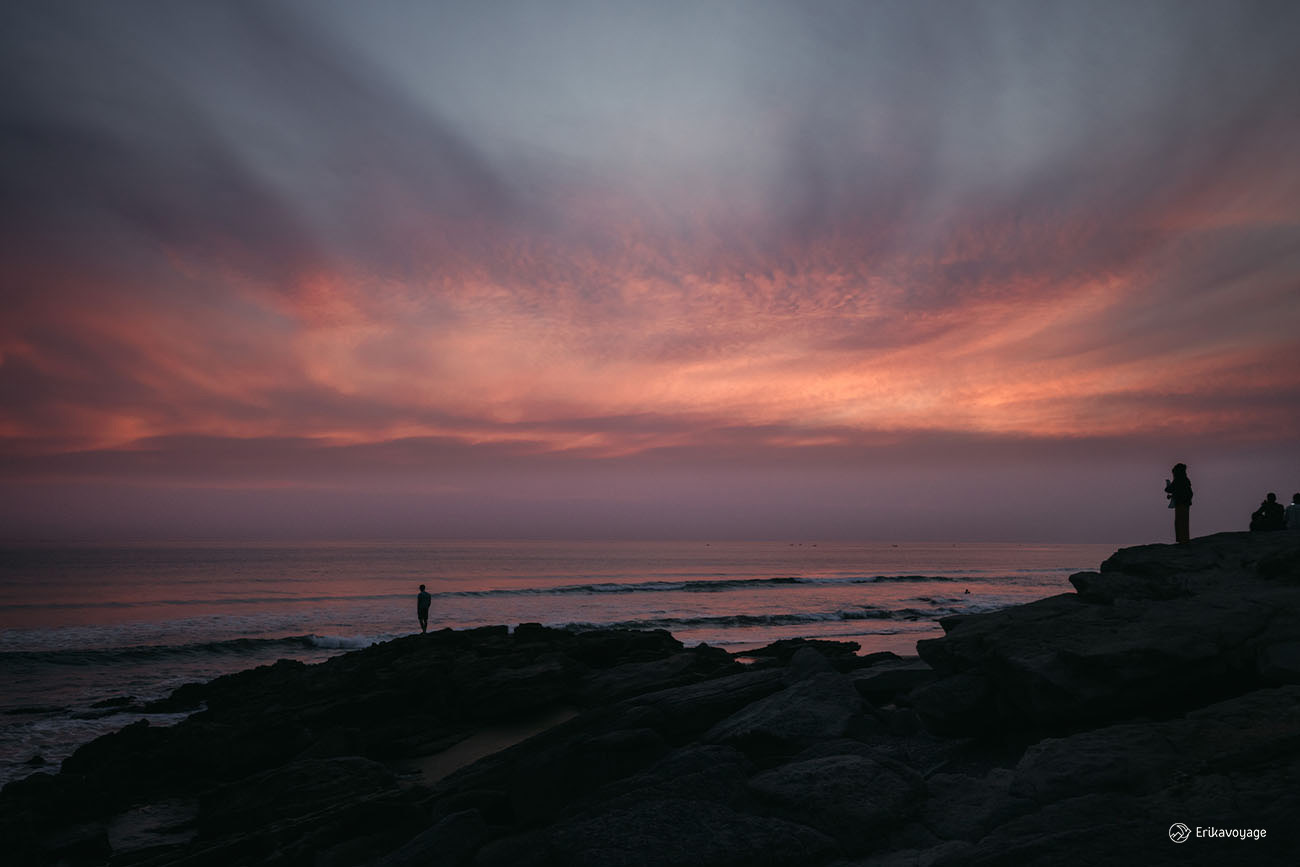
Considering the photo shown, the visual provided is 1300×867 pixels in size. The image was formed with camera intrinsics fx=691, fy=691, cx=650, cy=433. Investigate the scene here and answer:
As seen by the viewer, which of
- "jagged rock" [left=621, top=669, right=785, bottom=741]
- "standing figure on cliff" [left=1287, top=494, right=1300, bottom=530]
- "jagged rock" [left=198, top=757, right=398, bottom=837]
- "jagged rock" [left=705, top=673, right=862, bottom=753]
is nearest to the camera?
"jagged rock" [left=705, top=673, right=862, bottom=753]

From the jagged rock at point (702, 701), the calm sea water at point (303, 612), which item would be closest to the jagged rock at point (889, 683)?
the jagged rock at point (702, 701)

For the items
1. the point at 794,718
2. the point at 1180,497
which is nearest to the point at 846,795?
the point at 794,718

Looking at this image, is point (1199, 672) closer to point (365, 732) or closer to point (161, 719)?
point (365, 732)

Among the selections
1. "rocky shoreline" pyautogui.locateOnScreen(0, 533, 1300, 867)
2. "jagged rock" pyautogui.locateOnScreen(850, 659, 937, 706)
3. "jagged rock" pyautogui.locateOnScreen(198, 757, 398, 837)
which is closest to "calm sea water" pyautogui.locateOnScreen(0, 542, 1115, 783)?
"rocky shoreline" pyautogui.locateOnScreen(0, 533, 1300, 867)

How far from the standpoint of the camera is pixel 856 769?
7.84 meters

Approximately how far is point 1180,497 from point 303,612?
52.3 m

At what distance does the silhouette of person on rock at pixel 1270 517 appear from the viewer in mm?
15344

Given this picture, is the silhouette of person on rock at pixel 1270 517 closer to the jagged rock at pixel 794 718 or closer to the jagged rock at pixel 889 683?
the jagged rock at pixel 889 683

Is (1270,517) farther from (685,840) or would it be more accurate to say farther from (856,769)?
(685,840)

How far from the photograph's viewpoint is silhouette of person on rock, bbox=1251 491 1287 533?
50.3 feet

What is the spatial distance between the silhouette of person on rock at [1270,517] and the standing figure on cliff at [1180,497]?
1362 mm

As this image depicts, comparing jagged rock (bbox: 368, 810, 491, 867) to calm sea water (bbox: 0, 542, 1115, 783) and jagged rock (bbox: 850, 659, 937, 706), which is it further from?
calm sea water (bbox: 0, 542, 1115, 783)

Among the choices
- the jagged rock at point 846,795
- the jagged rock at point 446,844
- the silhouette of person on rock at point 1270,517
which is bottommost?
the jagged rock at point 446,844

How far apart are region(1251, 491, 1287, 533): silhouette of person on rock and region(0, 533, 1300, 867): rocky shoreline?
172 inches
